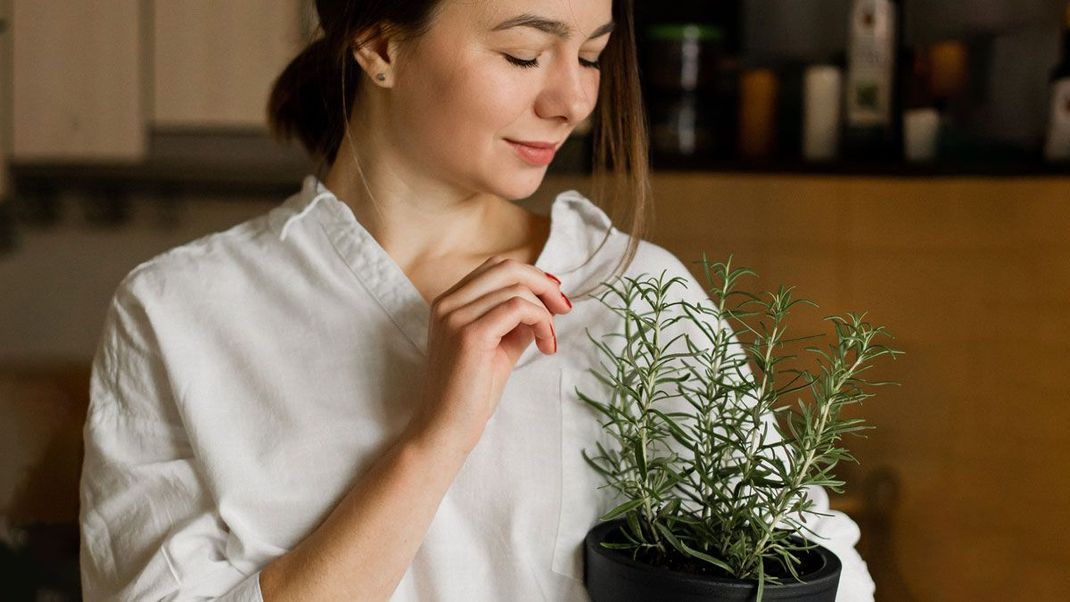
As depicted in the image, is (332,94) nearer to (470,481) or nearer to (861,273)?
(470,481)

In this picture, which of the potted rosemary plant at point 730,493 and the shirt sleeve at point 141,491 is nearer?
the potted rosemary plant at point 730,493

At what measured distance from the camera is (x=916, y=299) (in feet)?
6.96

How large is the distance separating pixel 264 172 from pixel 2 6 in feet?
2.13

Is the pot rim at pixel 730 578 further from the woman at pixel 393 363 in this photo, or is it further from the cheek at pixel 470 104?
the cheek at pixel 470 104

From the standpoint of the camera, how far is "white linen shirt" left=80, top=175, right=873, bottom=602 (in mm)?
A: 1047

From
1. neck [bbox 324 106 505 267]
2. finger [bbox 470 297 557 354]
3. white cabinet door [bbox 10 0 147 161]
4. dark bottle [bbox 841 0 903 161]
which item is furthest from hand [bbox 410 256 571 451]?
white cabinet door [bbox 10 0 147 161]

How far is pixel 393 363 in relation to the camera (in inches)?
43.3

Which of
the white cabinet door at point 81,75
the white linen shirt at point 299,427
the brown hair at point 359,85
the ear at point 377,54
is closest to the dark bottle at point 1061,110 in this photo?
the brown hair at point 359,85

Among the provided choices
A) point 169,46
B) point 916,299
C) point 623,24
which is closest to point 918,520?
point 916,299

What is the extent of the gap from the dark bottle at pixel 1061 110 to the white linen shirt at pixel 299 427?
1018 mm

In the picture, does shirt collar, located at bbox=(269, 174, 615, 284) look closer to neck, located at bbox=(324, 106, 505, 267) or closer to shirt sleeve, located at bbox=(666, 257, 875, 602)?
neck, located at bbox=(324, 106, 505, 267)

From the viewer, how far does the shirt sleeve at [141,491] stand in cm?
104

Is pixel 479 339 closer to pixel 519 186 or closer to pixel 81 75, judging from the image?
pixel 519 186

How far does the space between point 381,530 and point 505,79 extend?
16.1 inches
